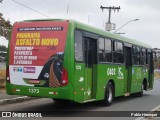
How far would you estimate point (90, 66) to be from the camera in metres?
14.6

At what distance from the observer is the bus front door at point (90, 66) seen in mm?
14170

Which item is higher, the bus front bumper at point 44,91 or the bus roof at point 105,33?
the bus roof at point 105,33

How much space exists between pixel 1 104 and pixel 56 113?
10.1ft

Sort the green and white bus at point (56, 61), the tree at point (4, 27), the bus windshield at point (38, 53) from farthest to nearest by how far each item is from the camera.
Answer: the tree at point (4, 27)
the bus windshield at point (38, 53)
the green and white bus at point (56, 61)

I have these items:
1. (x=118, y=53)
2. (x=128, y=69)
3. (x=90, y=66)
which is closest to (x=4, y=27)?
(x=128, y=69)

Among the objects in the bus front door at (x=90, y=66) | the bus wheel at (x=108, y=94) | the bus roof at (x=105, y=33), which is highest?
the bus roof at (x=105, y=33)

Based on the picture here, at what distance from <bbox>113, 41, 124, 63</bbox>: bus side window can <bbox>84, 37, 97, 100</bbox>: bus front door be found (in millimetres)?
2503

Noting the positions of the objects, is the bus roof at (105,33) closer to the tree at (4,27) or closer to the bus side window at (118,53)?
the bus side window at (118,53)

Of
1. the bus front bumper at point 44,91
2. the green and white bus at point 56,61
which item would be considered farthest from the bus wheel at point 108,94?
the bus front bumper at point 44,91

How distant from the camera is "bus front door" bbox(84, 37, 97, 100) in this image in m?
14.2

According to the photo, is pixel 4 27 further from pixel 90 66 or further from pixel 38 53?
pixel 38 53

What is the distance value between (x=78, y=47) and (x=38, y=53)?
132 cm

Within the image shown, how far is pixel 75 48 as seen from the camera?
13.1 metres

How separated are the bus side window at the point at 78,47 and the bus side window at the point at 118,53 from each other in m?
3.93
